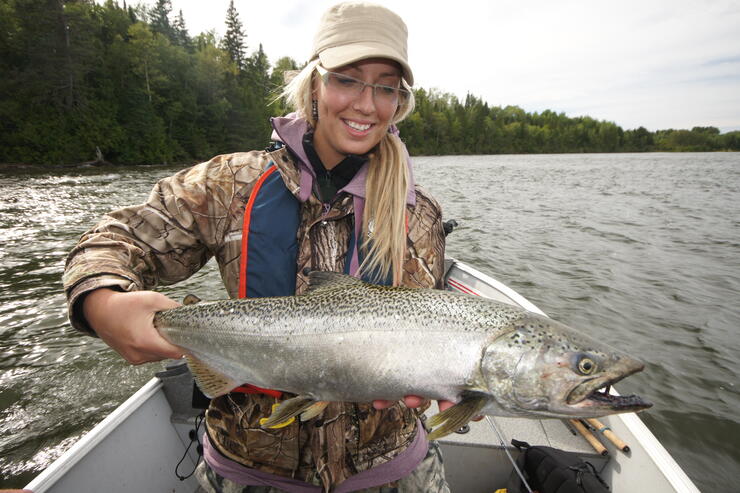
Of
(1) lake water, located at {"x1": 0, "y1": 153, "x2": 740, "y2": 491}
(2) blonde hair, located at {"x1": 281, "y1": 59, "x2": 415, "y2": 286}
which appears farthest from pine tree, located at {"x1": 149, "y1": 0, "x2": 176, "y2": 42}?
(2) blonde hair, located at {"x1": 281, "y1": 59, "x2": 415, "y2": 286}

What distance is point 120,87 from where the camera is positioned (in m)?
49.2

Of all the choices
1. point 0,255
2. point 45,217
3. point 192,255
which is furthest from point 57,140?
point 192,255

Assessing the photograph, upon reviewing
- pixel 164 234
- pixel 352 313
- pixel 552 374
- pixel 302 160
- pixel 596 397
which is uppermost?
pixel 302 160

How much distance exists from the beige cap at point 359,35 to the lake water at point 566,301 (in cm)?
631

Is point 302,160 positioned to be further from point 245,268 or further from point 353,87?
point 245,268

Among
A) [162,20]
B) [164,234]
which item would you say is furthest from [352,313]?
[162,20]

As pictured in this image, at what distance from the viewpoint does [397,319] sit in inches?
79.1

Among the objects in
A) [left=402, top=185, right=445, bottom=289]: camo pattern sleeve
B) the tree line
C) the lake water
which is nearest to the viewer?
[left=402, top=185, right=445, bottom=289]: camo pattern sleeve

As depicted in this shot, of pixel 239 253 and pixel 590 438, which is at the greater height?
pixel 239 253

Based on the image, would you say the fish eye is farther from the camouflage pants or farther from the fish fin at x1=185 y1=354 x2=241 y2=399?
the fish fin at x1=185 y1=354 x2=241 y2=399

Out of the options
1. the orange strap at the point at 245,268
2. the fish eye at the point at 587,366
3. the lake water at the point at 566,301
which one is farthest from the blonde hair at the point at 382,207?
the lake water at the point at 566,301

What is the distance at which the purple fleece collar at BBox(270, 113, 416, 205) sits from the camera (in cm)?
239

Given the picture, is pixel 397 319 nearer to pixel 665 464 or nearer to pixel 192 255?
pixel 192 255

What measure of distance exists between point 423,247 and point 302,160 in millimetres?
955
